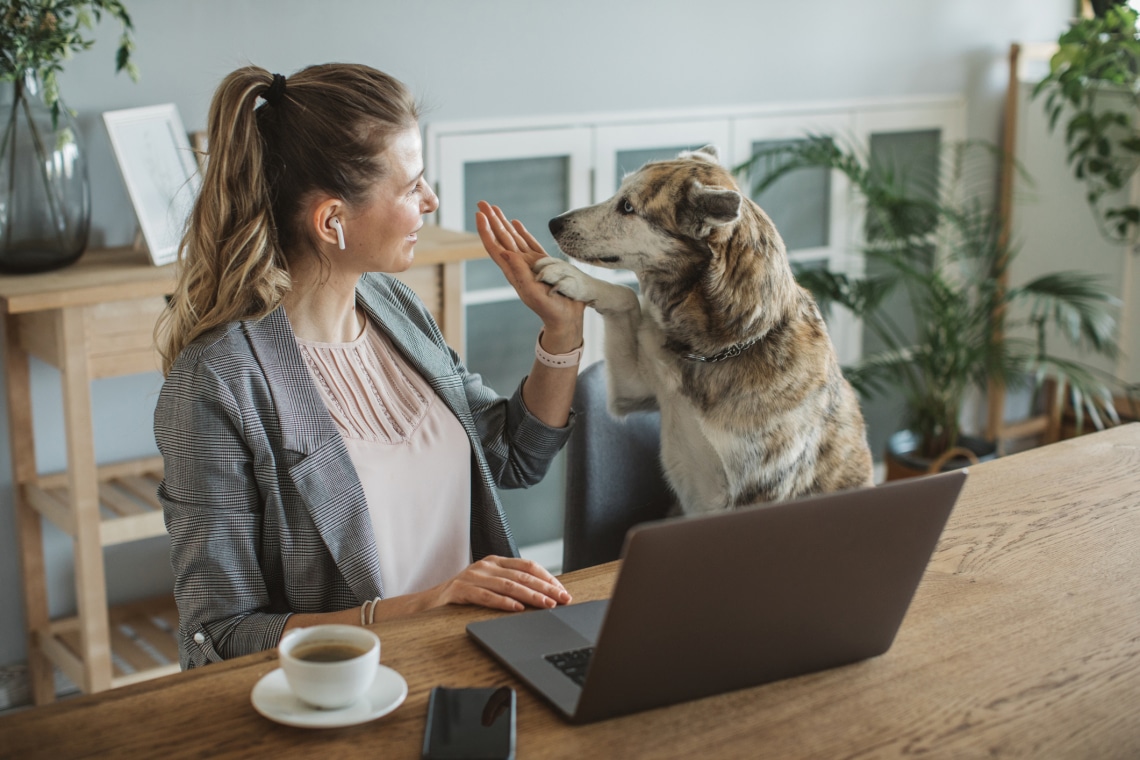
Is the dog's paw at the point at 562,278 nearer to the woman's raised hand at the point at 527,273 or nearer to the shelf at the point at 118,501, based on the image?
the woman's raised hand at the point at 527,273

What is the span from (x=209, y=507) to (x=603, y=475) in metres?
0.68

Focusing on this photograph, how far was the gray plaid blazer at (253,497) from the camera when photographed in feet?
4.25

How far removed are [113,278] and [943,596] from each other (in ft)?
5.40

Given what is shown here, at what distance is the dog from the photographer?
65.1 inches

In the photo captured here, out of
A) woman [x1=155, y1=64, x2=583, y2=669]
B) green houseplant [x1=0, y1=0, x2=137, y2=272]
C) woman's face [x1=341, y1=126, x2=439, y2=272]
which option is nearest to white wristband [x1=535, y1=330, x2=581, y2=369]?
woman [x1=155, y1=64, x2=583, y2=669]

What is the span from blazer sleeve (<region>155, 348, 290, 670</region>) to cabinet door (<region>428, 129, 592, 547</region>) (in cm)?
166

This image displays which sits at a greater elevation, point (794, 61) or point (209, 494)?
point (794, 61)

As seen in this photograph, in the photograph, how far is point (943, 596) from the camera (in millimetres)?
1257

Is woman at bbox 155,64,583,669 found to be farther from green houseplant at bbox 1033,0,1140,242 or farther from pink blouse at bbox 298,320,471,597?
green houseplant at bbox 1033,0,1140,242

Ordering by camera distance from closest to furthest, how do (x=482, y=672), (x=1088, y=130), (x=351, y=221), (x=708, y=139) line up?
(x=482, y=672), (x=351, y=221), (x=708, y=139), (x=1088, y=130)

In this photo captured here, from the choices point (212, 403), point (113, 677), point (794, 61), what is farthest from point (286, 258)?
point (794, 61)

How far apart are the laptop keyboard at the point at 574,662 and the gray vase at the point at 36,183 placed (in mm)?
1588

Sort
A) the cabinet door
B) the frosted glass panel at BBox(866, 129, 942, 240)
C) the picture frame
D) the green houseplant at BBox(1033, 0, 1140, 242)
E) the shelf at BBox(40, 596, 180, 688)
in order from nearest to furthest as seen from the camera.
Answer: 1. the picture frame
2. the shelf at BBox(40, 596, 180, 688)
3. the cabinet door
4. the green houseplant at BBox(1033, 0, 1140, 242)
5. the frosted glass panel at BBox(866, 129, 942, 240)

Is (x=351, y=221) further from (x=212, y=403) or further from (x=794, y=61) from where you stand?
(x=794, y=61)
